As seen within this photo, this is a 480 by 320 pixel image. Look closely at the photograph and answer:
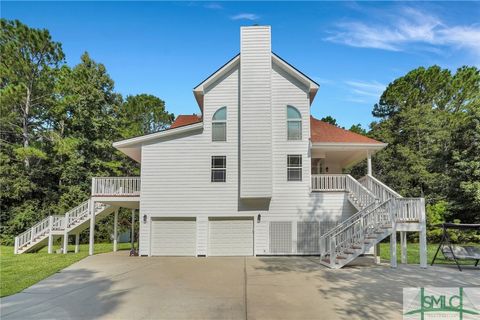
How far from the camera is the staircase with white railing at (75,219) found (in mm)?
17297

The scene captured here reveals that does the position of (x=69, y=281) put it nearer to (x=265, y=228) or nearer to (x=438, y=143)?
(x=265, y=228)

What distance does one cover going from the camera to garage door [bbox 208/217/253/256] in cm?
1662

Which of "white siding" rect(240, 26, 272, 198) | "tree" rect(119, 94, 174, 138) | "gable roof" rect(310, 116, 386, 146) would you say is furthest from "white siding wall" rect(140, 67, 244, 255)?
"tree" rect(119, 94, 174, 138)

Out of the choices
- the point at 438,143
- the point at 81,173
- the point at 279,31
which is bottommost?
the point at 81,173

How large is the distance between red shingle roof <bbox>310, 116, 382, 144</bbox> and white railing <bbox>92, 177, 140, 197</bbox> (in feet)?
29.4

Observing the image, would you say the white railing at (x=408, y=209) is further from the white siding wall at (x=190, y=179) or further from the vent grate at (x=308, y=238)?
the white siding wall at (x=190, y=179)

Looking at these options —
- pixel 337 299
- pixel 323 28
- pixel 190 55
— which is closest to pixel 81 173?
pixel 190 55

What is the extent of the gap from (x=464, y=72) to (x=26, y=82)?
3890 centimetres

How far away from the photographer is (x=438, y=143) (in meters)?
28.2

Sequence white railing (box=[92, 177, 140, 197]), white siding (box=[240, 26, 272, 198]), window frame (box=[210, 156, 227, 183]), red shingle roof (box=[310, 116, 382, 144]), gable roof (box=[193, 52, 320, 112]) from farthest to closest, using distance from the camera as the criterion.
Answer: red shingle roof (box=[310, 116, 382, 144]), white railing (box=[92, 177, 140, 197]), gable roof (box=[193, 52, 320, 112]), window frame (box=[210, 156, 227, 183]), white siding (box=[240, 26, 272, 198])

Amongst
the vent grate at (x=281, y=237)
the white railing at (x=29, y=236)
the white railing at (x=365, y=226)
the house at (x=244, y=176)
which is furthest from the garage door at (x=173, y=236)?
the white railing at (x=365, y=226)

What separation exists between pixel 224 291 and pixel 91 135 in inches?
1022

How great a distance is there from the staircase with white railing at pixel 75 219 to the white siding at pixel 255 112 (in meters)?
5.59

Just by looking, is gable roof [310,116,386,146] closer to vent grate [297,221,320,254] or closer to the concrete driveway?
vent grate [297,221,320,254]
